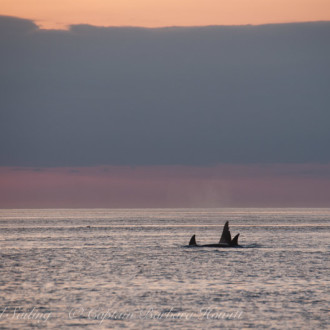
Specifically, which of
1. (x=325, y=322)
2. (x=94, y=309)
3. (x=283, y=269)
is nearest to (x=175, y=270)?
(x=283, y=269)

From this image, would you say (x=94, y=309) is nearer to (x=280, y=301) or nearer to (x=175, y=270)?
(x=280, y=301)

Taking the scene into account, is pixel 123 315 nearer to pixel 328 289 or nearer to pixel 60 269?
pixel 328 289

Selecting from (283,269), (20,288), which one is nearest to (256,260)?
(283,269)

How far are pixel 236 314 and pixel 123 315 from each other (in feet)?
19.3

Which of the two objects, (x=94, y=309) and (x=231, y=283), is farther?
(x=231, y=283)

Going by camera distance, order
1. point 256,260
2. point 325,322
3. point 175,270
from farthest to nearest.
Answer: point 256,260, point 175,270, point 325,322

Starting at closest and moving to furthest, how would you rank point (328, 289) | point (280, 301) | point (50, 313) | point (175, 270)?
1. point (50, 313)
2. point (280, 301)
3. point (328, 289)
4. point (175, 270)

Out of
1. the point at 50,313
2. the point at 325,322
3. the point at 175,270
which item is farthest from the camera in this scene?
the point at 175,270

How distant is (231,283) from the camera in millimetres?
53094

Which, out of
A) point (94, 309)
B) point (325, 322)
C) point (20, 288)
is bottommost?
point (325, 322)

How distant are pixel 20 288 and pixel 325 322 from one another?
21.8 meters

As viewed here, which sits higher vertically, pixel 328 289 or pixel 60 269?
pixel 60 269

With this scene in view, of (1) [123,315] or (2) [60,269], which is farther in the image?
(2) [60,269]

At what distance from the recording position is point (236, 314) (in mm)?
39750
